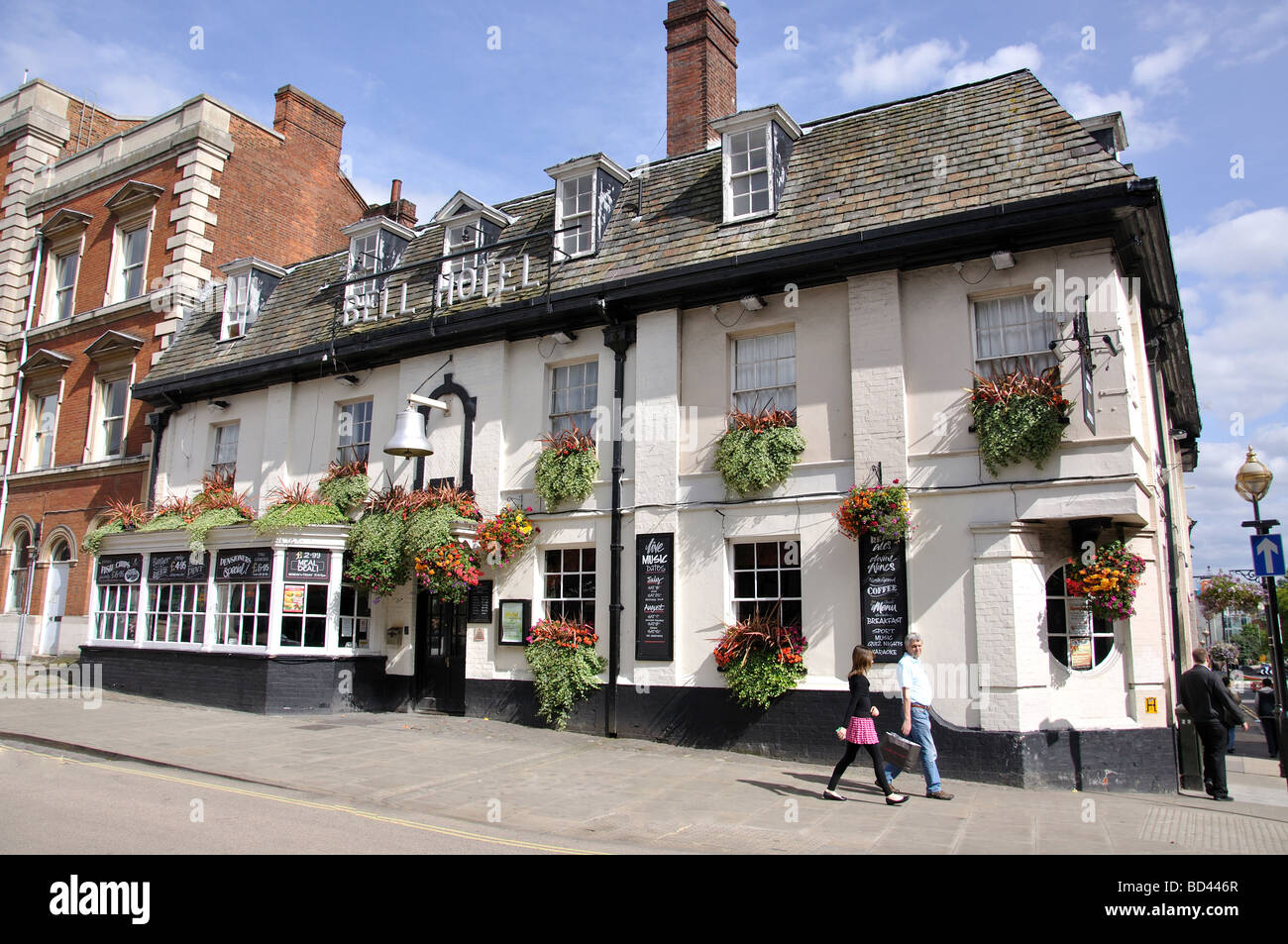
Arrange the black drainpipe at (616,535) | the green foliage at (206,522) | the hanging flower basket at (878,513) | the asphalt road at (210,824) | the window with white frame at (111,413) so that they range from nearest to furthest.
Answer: the asphalt road at (210,824) → the hanging flower basket at (878,513) → the black drainpipe at (616,535) → the green foliage at (206,522) → the window with white frame at (111,413)

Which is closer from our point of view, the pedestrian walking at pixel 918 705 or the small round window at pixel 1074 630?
the pedestrian walking at pixel 918 705

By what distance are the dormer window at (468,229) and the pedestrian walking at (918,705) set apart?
1130 centimetres

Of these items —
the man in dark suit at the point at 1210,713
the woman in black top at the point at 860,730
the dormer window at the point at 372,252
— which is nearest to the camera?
the woman in black top at the point at 860,730

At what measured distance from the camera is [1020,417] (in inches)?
436

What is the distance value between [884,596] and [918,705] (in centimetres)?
213

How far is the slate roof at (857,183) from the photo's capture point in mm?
11977

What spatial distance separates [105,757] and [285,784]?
10.9ft

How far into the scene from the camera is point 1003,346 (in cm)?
1198

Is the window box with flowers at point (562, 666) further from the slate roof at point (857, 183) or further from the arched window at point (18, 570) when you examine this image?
the arched window at point (18, 570)

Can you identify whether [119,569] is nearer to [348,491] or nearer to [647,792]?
[348,491]

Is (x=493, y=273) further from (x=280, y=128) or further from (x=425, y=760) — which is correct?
(x=280, y=128)

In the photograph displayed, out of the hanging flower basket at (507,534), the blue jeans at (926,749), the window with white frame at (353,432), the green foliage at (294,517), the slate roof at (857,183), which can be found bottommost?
the blue jeans at (926,749)

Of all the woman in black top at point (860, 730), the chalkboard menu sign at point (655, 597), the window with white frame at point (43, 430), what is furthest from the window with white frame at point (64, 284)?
the woman in black top at point (860, 730)

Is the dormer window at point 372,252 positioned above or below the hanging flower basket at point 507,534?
above
